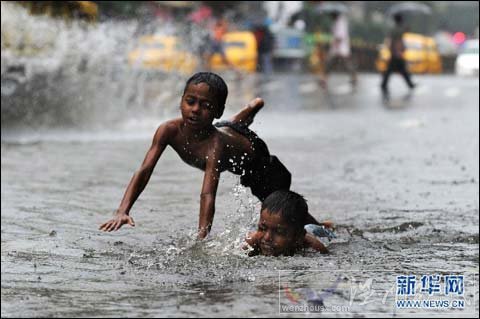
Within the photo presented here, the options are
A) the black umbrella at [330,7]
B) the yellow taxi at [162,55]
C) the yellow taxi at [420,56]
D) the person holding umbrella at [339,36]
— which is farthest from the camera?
the yellow taxi at [420,56]

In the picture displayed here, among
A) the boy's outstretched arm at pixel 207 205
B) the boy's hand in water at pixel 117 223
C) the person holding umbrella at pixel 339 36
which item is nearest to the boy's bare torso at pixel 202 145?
the boy's outstretched arm at pixel 207 205

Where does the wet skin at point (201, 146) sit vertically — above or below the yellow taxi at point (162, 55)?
above

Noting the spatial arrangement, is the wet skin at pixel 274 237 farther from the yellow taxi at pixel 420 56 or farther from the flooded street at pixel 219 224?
the yellow taxi at pixel 420 56

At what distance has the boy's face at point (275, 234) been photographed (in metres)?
6.58

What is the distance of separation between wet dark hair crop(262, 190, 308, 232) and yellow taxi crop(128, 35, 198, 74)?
14615 millimetres

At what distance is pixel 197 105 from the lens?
6660 mm

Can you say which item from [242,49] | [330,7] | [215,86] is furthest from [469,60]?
[215,86]

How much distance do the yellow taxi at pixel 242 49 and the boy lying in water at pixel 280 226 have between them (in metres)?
25.6

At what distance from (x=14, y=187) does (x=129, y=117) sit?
805cm

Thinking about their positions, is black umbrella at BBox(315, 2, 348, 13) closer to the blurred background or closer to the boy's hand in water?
the blurred background

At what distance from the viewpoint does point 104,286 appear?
5.92 meters

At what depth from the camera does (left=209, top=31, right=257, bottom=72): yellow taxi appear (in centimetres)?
3279

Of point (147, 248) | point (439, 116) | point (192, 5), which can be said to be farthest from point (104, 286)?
point (192, 5)

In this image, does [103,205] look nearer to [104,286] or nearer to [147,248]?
[147,248]
